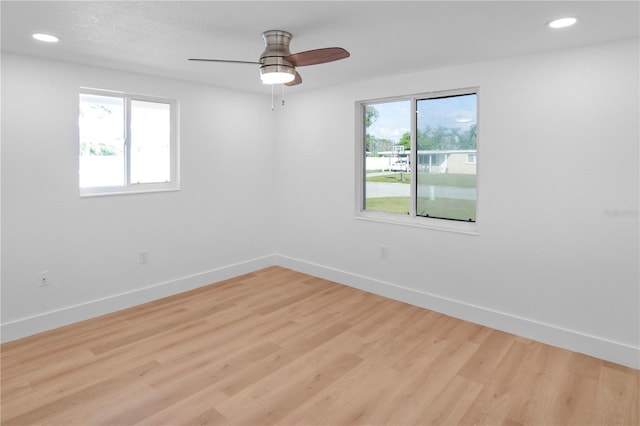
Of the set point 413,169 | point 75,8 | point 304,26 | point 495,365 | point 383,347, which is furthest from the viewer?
point 413,169

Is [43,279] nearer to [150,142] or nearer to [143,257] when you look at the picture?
[143,257]

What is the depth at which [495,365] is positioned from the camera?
9.30 ft

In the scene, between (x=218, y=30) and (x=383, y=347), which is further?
(x=383, y=347)

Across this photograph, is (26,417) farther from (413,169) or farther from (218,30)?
(413,169)

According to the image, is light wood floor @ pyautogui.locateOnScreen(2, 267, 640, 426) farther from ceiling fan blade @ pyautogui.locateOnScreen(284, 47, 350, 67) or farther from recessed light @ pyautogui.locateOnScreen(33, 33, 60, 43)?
recessed light @ pyautogui.locateOnScreen(33, 33, 60, 43)

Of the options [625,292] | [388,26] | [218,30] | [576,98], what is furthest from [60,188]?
[625,292]

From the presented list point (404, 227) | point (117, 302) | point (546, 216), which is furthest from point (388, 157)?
point (117, 302)

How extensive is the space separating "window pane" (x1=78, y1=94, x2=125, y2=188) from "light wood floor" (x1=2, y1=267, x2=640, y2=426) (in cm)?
131

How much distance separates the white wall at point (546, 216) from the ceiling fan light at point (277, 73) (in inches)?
68.2

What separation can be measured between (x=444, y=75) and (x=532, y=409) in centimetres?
275

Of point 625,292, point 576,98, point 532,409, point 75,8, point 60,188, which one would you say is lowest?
point 532,409

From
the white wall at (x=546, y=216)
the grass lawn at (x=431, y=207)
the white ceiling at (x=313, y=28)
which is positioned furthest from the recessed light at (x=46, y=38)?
the grass lawn at (x=431, y=207)

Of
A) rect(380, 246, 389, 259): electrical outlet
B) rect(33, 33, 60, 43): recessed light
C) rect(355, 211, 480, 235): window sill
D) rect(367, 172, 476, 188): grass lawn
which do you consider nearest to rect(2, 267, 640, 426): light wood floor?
rect(380, 246, 389, 259): electrical outlet

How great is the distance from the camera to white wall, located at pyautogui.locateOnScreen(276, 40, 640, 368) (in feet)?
9.29
